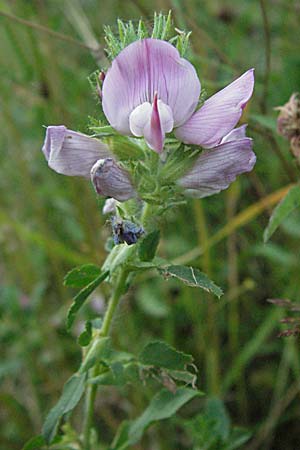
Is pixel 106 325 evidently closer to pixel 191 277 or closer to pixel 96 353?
pixel 96 353

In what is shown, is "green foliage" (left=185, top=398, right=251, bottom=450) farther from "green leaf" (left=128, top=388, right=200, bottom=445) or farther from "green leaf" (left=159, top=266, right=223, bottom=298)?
"green leaf" (left=159, top=266, right=223, bottom=298)

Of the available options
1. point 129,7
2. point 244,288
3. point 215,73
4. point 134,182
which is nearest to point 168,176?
point 134,182

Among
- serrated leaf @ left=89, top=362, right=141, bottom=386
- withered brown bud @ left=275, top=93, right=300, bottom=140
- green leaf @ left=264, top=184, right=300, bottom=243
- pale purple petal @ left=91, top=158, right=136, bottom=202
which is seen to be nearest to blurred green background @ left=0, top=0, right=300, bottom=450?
withered brown bud @ left=275, top=93, right=300, bottom=140

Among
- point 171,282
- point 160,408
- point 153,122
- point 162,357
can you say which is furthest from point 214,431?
point 171,282

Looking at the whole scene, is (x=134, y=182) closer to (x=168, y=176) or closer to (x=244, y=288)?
(x=168, y=176)

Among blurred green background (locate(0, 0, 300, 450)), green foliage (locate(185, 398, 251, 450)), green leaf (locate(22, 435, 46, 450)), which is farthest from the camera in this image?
blurred green background (locate(0, 0, 300, 450))
